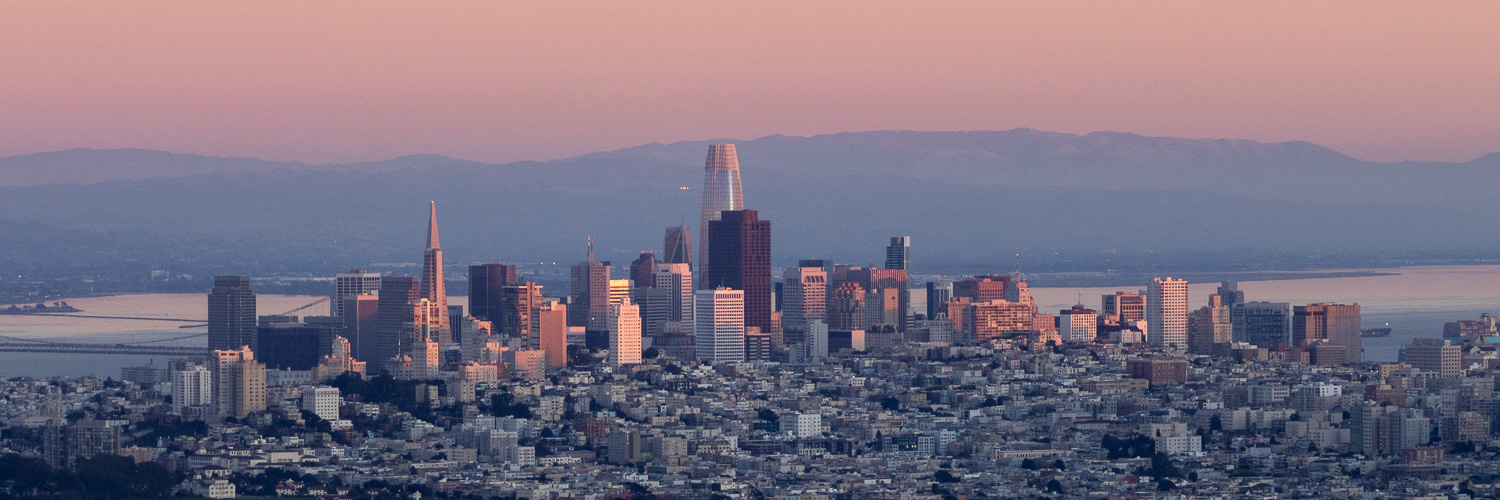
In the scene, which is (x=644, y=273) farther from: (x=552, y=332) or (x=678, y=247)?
(x=552, y=332)

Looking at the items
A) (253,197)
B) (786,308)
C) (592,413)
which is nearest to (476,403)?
(592,413)

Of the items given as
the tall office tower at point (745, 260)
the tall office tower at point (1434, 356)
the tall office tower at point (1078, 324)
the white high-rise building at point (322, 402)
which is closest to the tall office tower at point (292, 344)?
the tall office tower at point (745, 260)

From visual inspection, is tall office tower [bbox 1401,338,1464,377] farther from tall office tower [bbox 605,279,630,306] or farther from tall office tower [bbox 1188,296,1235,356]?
tall office tower [bbox 605,279,630,306]

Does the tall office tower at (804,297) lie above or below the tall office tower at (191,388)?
above

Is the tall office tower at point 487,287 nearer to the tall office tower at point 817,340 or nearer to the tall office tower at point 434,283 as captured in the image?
the tall office tower at point 434,283

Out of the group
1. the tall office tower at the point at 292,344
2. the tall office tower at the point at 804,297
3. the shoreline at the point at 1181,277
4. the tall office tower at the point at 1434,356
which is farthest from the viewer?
the shoreline at the point at 1181,277

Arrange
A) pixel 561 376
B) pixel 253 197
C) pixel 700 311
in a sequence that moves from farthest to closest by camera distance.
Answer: pixel 253 197 → pixel 700 311 → pixel 561 376

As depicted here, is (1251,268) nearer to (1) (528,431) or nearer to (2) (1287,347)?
(2) (1287,347)
